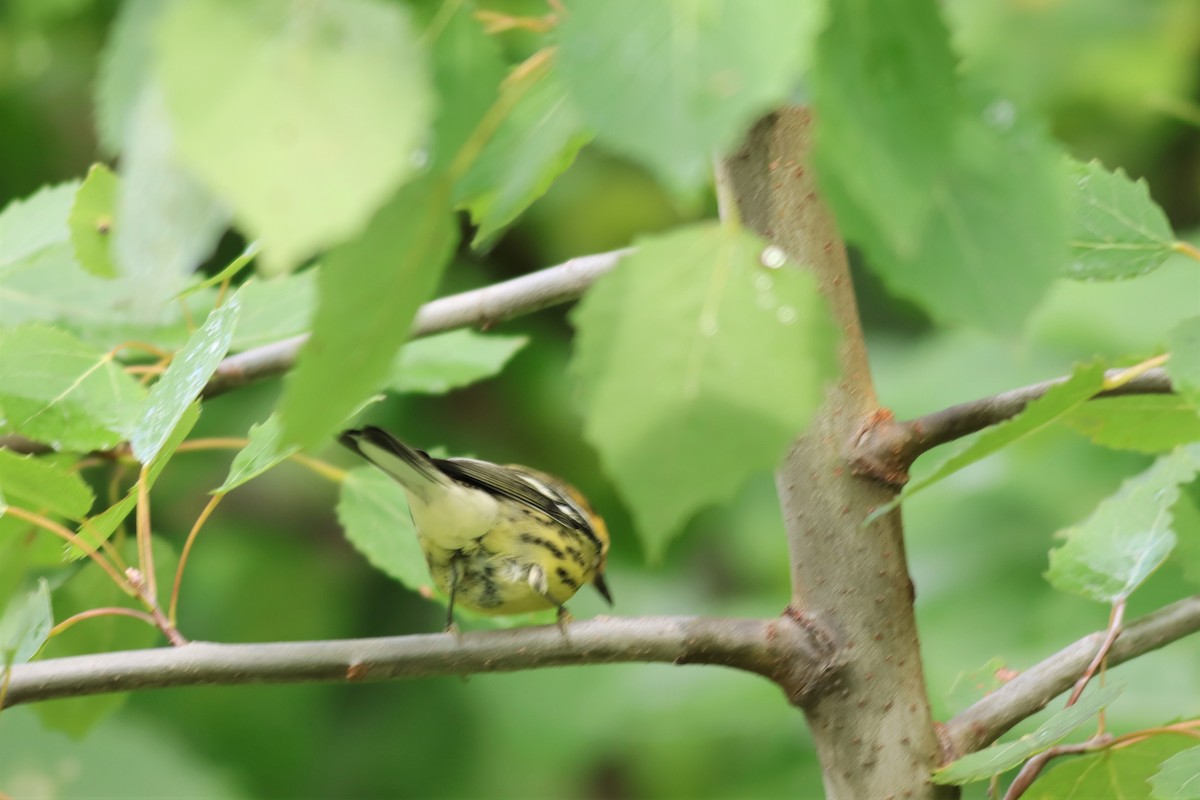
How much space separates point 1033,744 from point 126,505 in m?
0.47

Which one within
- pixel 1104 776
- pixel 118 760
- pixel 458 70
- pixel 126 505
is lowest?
pixel 118 760

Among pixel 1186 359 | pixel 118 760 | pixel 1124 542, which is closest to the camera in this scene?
pixel 1186 359

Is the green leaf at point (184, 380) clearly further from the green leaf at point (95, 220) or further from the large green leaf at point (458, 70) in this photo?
the large green leaf at point (458, 70)

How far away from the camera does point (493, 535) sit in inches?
48.0

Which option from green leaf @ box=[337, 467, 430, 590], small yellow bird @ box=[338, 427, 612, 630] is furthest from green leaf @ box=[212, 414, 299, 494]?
small yellow bird @ box=[338, 427, 612, 630]

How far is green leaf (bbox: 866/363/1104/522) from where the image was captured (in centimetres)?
51

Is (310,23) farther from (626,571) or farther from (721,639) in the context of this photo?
(626,571)

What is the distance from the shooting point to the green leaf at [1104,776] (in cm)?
62

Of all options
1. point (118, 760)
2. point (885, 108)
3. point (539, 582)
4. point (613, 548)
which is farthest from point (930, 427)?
point (613, 548)

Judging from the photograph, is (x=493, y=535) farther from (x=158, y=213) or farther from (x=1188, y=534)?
(x=158, y=213)

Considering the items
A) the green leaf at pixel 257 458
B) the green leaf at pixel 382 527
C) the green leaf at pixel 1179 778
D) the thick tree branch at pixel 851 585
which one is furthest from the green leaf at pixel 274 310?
the green leaf at pixel 1179 778

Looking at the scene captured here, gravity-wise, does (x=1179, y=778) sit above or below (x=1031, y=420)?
below

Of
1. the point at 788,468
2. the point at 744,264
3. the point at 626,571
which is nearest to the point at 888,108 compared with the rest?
the point at 744,264

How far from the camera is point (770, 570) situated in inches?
106
